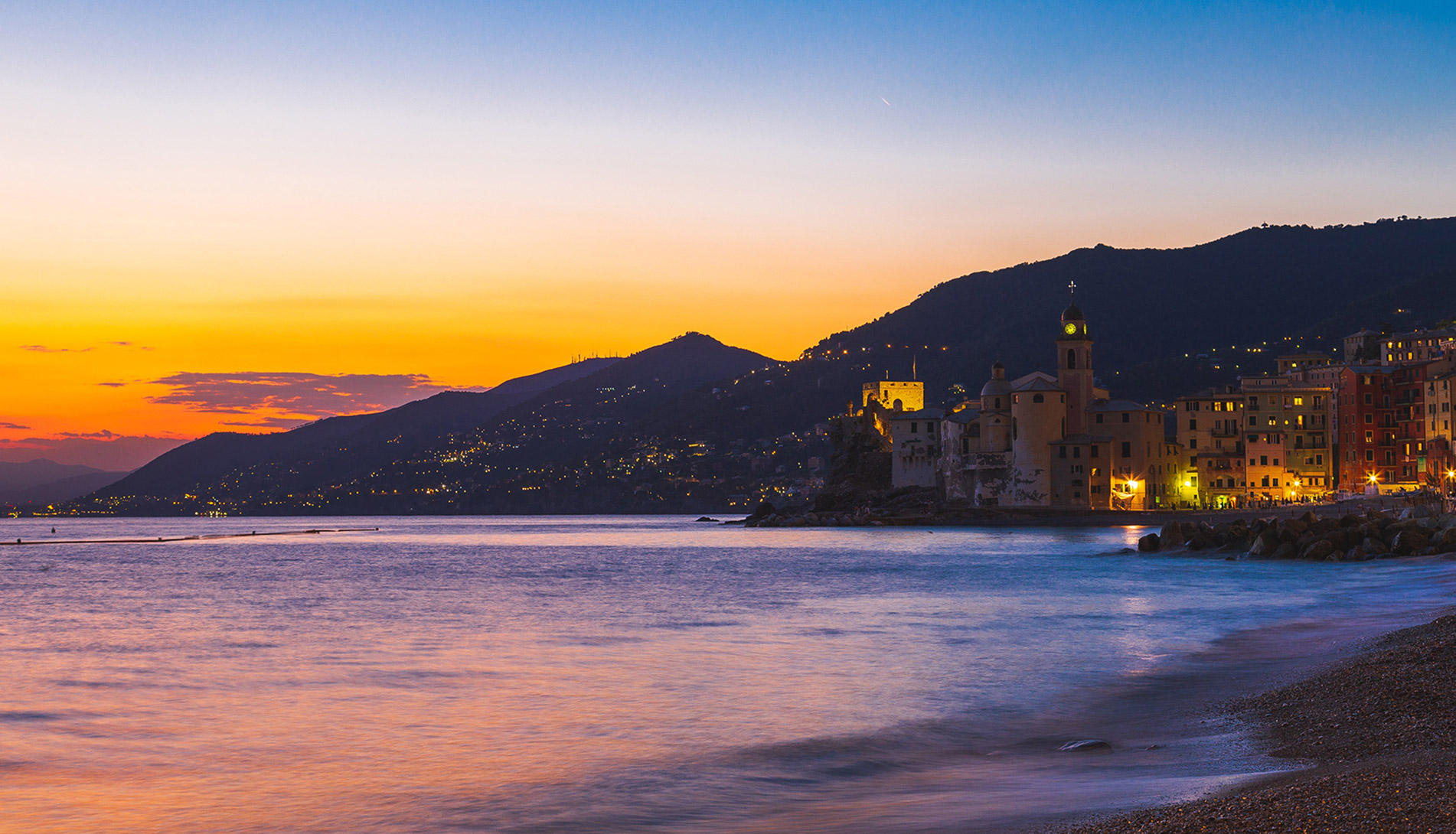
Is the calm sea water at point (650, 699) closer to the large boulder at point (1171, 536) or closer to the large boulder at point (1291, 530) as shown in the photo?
the large boulder at point (1291, 530)

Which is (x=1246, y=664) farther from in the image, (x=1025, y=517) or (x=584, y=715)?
(x=1025, y=517)

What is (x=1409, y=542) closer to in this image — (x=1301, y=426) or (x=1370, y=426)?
(x=1370, y=426)

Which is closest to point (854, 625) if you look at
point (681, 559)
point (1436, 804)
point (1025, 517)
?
point (1436, 804)

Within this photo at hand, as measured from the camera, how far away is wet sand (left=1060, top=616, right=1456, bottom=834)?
8.29m

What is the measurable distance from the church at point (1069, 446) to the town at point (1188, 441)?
111mm

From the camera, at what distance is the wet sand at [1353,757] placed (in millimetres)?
8289

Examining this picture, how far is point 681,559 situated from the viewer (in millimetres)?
74312

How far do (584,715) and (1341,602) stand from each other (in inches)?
983

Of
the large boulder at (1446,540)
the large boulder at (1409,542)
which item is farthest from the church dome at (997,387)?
the large boulder at (1446,540)

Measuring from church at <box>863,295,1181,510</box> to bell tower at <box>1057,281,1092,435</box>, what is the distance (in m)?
0.07

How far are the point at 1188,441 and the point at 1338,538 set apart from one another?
71080 millimetres

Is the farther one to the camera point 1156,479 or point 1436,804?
point 1156,479

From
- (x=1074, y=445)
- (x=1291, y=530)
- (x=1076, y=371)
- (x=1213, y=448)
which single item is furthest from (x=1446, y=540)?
(x=1213, y=448)

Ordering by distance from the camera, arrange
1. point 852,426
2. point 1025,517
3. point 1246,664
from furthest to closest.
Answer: point 852,426 < point 1025,517 < point 1246,664
